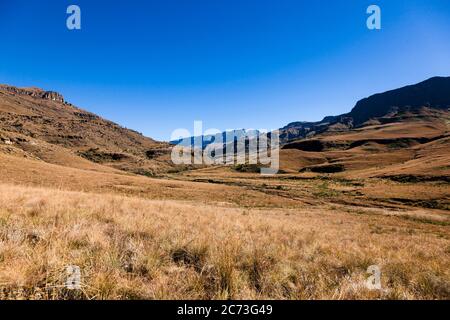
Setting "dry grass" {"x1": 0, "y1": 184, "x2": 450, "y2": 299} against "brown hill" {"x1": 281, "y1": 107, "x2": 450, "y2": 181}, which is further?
"brown hill" {"x1": 281, "y1": 107, "x2": 450, "y2": 181}

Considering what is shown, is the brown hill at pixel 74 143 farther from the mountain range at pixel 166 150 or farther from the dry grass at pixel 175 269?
the dry grass at pixel 175 269

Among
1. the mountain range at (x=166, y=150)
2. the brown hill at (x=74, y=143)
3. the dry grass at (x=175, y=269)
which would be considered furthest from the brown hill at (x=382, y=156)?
the dry grass at (x=175, y=269)

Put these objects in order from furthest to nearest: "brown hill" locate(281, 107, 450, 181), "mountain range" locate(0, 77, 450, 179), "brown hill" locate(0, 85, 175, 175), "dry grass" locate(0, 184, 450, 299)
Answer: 1. "mountain range" locate(0, 77, 450, 179)
2. "brown hill" locate(0, 85, 175, 175)
3. "brown hill" locate(281, 107, 450, 181)
4. "dry grass" locate(0, 184, 450, 299)

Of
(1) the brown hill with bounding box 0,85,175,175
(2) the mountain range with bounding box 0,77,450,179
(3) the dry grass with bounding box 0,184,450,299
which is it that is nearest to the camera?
(3) the dry grass with bounding box 0,184,450,299

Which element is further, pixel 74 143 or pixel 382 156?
pixel 74 143

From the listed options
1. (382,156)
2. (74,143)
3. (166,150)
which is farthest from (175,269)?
(166,150)

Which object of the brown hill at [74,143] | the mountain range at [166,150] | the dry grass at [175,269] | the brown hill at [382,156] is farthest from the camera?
the mountain range at [166,150]

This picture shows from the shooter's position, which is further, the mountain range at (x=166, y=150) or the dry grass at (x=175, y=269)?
the mountain range at (x=166, y=150)

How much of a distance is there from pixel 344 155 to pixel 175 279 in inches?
5307

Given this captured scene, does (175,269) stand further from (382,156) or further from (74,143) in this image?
(74,143)

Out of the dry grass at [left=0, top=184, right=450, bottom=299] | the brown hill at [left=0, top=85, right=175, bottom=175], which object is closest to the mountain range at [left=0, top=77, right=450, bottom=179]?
the brown hill at [left=0, top=85, right=175, bottom=175]

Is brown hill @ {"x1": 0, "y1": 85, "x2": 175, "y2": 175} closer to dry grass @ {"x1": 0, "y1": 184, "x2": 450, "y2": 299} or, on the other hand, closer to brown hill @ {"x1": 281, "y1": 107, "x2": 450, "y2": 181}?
dry grass @ {"x1": 0, "y1": 184, "x2": 450, "y2": 299}

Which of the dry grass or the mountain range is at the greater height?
the mountain range
